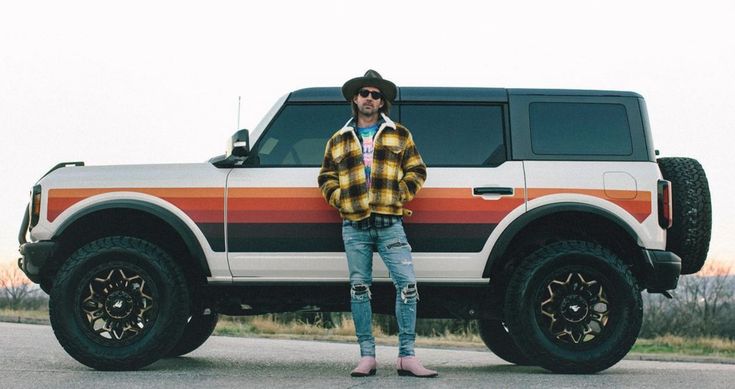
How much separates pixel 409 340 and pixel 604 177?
6.59 ft

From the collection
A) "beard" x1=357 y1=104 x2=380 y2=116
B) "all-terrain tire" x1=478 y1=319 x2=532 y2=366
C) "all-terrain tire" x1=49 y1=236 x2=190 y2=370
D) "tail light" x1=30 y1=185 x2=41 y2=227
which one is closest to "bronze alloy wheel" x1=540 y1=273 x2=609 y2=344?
"all-terrain tire" x1=478 y1=319 x2=532 y2=366

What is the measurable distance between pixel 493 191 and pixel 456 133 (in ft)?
1.77

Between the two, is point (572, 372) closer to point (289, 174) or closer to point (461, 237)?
point (461, 237)

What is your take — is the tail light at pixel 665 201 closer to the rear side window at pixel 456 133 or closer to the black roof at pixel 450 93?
the black roof at pixel 450 93

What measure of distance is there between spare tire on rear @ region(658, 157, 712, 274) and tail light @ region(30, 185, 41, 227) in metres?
4.96

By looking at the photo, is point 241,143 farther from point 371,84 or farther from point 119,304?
point 119,304

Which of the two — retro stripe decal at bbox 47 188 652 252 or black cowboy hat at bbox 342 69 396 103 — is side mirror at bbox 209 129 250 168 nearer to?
retro stripe decal at bbox 47 188 652 252

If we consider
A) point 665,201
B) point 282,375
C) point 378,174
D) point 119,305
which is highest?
point 378,174

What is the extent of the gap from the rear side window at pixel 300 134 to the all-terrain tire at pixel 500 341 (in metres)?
2.56

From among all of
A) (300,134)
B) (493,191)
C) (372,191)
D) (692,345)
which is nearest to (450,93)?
(493,191)

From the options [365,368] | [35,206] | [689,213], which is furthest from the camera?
[35,206]

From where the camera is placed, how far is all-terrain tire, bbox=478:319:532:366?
29.6 ft

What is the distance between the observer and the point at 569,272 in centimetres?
742

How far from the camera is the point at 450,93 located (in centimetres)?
768
